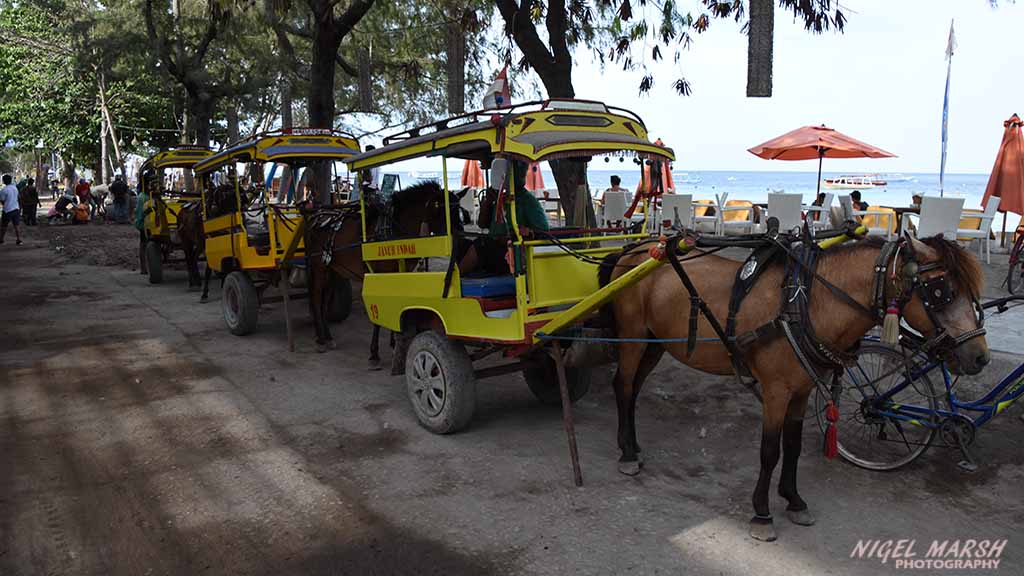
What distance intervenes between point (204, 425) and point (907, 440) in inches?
217

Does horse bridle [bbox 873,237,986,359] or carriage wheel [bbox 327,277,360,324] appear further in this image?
carriage wheel [bbox 327,277,360,324]

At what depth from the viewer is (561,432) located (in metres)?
6.21

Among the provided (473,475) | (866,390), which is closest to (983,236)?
(866,390)

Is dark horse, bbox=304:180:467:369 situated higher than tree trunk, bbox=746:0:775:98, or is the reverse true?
tree trunk, bbox=746:0:775:98

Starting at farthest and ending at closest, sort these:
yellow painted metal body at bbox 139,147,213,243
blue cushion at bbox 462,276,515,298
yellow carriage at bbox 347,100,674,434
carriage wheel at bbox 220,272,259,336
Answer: yellow painted metal body at bbox 139,147,213,243
carriage wheel at bbox 220,272,259,336
blue cushion at bbox 462,276,515,298
yellow carriage at bbox 347,100,674,434

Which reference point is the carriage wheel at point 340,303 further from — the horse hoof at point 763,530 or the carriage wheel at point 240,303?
the horse hoof at point 763,530

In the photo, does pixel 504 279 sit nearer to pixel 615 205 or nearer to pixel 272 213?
pixel 272 213

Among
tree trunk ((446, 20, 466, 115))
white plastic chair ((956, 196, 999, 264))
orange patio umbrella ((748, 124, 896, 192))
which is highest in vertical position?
tree trunk ((446, 20, 466, 115))

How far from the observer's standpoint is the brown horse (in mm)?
3844

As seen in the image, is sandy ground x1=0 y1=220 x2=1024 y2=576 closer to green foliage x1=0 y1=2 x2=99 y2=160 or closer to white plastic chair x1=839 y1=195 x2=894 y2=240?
white plastic chair x1=839 y1=195 x2=894 y2=240

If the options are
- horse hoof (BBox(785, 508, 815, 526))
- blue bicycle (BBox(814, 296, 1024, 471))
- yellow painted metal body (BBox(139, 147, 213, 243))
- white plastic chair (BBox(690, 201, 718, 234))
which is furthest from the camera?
white plastic chair (BBox(690, 201, 718, 234))

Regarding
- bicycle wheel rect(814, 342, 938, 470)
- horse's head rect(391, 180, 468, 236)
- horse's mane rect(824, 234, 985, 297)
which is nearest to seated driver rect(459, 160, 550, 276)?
horse's head rect(391, 180, 468, 236)

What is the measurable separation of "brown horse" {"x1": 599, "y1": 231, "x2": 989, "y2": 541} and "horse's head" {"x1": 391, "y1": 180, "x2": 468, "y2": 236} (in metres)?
2.36

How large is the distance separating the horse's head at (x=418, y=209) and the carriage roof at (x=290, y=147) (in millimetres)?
2187
